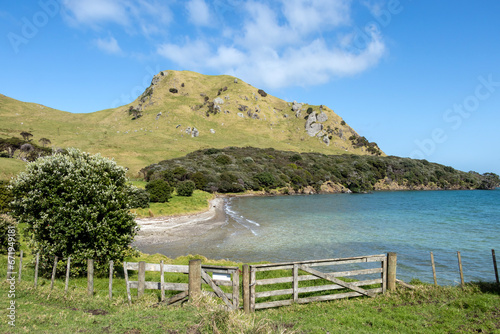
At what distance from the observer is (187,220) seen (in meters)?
40.0

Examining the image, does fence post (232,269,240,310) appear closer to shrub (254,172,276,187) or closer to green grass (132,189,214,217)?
green grass (132,189,214,217)

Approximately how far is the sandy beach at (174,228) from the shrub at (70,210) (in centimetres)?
1272

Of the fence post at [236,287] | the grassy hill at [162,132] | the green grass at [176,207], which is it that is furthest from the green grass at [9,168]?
the grassy hill at [162,132]

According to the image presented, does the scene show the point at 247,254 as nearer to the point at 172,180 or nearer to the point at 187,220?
the point at 187,220

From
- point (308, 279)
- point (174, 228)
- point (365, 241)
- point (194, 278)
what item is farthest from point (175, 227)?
point (308, 279)

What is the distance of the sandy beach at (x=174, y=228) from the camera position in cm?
3036

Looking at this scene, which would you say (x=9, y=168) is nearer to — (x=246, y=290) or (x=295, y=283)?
(x=246, y=290)

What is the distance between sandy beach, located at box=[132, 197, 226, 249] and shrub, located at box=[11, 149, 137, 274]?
1272 centimetres

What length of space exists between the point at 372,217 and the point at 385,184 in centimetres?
8568

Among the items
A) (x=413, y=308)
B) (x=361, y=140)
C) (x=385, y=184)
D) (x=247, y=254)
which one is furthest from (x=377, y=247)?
(x=361, y=140)

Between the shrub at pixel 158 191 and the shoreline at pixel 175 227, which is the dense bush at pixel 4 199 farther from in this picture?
the shrub at pixel 158 191

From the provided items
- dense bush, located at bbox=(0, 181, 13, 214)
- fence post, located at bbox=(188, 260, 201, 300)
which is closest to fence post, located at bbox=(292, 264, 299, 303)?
fence post, located at bbox=(188, 260, 201, 300)

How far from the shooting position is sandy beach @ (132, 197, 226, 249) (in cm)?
3036

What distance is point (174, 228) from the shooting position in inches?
1383
